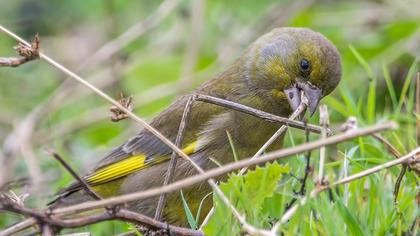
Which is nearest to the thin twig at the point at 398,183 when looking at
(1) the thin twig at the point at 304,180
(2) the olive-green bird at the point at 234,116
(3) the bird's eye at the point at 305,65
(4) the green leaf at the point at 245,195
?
(1) the thin twig at the point at 304,180

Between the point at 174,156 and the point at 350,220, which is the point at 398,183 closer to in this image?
the point at 350,220

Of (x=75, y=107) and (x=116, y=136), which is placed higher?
(x=75, y=107)

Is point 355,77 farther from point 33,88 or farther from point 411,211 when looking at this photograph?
point 411,211

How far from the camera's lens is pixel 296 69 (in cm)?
503

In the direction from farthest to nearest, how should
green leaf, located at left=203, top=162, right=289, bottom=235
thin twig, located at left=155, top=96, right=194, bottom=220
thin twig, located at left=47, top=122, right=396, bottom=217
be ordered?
1. thin twig, located at left=155, top=96, right=194, bottom=220
2. green leaf, located at left=203, top=162, right=289, bottom=235
3. thin twig, located at left=47, top=122, right=396, bottom=217

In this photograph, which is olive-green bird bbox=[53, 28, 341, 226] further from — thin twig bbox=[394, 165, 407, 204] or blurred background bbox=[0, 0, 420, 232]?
thin twig bbox=[394, 165, 407, 204]

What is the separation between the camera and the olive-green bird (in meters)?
4.79

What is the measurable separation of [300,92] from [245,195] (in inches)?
60.5

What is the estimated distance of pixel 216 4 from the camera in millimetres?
7910

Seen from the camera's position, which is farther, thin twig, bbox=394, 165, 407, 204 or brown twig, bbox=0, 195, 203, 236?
thin twig, bbox=394, 165, 407, 204

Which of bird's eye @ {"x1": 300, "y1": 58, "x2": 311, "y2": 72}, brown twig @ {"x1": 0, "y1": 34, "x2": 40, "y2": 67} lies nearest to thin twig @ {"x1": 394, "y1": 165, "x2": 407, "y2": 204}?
bird's eye @ {"x1": 300, "y1": 58, "x2": 311, "y2": 72}

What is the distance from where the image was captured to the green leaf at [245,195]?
349 cm

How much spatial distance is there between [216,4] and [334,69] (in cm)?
308

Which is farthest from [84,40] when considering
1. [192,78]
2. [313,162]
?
[313,162]
